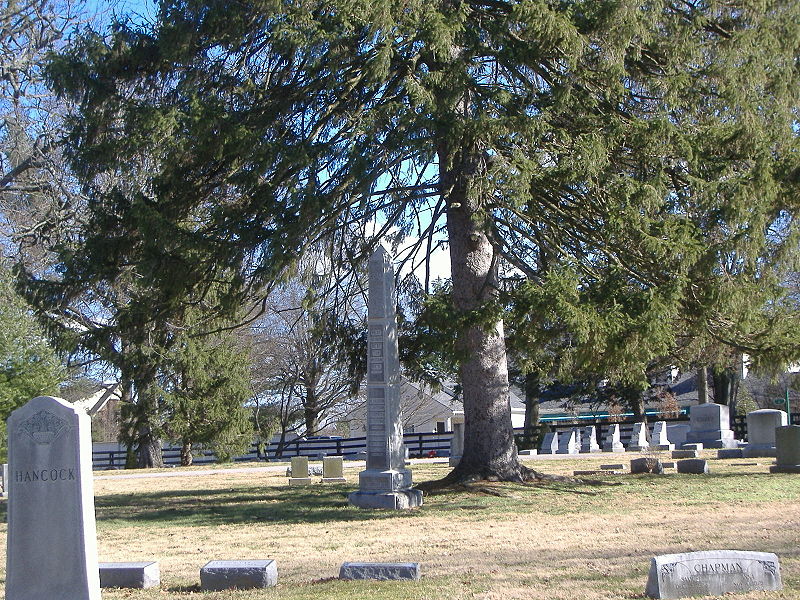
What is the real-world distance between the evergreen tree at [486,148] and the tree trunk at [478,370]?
41 mm

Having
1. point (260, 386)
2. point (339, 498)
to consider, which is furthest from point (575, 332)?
point (260, 386)

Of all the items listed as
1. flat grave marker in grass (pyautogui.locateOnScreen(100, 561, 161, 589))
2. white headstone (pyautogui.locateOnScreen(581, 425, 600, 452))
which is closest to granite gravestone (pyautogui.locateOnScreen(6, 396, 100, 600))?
flat grave marker in grass (pyautogui.locateOnScreen(100, 561, 161, 589))

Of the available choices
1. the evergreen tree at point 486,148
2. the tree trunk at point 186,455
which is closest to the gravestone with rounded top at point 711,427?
the evergreen tree at point 486,148

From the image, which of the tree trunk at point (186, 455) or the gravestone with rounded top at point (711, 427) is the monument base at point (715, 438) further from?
the tree trunk at point (186, 455)

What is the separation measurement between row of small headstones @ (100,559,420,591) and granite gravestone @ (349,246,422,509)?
6.25 metres

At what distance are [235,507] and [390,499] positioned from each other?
326cm

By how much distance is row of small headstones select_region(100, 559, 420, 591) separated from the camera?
8.06 meters

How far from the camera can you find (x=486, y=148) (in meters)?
14.5

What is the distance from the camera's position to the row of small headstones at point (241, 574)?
8062mm

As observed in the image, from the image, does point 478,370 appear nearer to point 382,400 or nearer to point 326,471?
point 382,400

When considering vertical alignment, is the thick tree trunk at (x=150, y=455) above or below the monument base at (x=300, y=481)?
below

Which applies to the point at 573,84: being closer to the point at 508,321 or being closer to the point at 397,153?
the point at 397,153

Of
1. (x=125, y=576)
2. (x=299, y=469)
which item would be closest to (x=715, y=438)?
(x=299, y=469)

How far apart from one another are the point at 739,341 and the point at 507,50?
6487 millimetres
